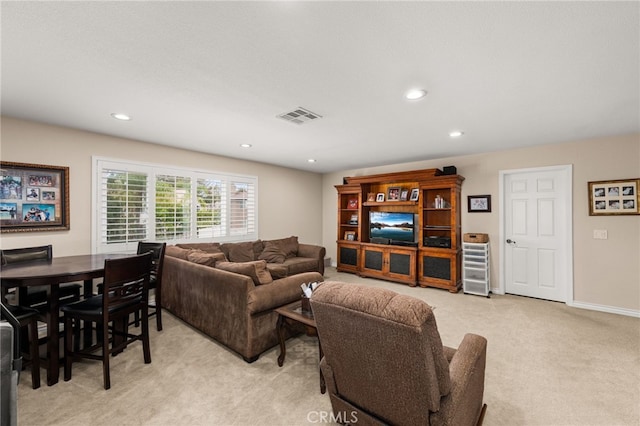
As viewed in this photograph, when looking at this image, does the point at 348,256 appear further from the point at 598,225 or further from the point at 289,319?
the point at 598,225

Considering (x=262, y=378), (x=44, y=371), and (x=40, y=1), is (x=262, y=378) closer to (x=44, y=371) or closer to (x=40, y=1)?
(x=44, y=371)

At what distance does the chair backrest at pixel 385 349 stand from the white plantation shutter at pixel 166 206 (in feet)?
12.2

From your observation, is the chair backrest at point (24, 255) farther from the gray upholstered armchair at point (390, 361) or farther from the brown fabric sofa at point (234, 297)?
the gray upholstered armchair at point (390, 361)

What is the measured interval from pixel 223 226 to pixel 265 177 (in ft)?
4.57

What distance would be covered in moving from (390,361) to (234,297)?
1.75 metres

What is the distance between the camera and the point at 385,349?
1197 millimetres

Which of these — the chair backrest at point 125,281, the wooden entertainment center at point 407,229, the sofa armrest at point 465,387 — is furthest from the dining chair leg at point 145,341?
the wooden entertainment center at point 407,229

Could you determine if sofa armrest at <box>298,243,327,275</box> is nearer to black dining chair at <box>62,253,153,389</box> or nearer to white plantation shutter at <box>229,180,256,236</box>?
white plantation shutter at <box>229,180,256,236</box>

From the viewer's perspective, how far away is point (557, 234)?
168 inches

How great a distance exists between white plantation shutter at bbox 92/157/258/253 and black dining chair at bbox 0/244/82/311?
769mm

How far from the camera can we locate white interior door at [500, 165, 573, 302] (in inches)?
165

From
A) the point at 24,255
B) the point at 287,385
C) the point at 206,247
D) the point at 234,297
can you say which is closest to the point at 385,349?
the point at 287,385

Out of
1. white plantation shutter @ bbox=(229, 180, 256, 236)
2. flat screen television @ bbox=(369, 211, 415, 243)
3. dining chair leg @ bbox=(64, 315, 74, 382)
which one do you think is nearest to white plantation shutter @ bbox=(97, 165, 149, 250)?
white plantation shutter @ bbox=(229, 180, 256, 236)

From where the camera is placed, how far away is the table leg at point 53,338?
2154 mm
